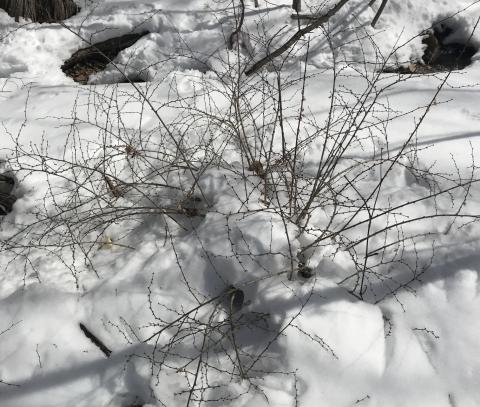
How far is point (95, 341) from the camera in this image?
2.17 m

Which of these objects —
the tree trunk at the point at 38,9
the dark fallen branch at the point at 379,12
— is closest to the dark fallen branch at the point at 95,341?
the tree trunk at the point at 38,9

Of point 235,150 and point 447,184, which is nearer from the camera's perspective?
point 447,184

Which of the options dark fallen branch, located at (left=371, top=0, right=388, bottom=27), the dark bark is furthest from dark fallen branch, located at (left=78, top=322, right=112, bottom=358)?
dark fallen branch, located at (left=371, top=0, right=388, bottom=27)

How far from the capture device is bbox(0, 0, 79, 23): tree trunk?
3.82 meters

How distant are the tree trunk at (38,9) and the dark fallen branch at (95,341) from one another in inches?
116

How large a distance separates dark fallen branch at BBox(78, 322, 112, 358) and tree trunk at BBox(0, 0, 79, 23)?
9.66ft

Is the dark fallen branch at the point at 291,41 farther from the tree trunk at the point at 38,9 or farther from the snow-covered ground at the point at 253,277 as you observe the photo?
the tree trunk at the point at 38,9

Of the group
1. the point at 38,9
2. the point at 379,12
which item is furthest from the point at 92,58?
the point at 379,12

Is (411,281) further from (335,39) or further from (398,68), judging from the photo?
(335,39)

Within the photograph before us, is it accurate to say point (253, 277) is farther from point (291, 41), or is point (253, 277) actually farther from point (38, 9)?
point (38, 9)

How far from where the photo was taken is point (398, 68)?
3670 millimetres

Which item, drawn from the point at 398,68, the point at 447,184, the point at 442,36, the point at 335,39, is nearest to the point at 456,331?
the point at 447,184

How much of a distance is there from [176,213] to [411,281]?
4.40 feet

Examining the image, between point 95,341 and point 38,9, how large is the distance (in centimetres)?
323
